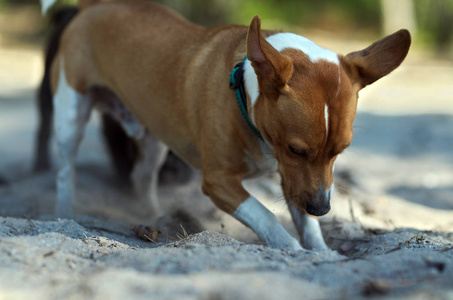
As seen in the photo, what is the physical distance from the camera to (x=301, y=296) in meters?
1.76

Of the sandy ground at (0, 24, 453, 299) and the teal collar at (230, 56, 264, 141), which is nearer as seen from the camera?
the sandy ground at (0, 24, 453, 299)

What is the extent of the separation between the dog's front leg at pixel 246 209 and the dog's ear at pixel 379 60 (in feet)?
3.02

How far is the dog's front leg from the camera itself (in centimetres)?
292

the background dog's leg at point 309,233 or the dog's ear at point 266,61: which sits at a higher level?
the dog's ear at point 266,61

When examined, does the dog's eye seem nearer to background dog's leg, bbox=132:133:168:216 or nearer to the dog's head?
the dog's head

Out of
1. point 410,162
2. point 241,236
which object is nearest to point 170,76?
point 241,236

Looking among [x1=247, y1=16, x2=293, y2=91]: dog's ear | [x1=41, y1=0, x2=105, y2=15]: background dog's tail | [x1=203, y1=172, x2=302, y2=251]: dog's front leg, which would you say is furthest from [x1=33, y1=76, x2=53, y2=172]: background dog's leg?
[x1=247, y1=16, x2=293, y2=91]: dog's ear

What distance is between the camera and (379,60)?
2.93 metres

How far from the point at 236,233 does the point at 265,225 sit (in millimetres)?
883

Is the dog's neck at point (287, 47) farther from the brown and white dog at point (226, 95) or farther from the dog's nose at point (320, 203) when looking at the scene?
the dog's nose at point (320, 203)

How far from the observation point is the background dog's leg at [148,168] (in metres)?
5.18

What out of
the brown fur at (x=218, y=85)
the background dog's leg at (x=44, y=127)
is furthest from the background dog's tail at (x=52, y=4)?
the background dog's leg at (x=44, y=127)

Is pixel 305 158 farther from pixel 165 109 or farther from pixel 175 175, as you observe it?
pixel 175 175

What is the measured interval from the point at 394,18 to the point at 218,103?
670 inches
